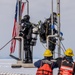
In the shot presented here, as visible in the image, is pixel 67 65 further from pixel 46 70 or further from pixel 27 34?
pixel 27 34

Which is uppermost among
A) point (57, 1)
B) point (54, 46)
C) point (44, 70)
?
point (57, 1)

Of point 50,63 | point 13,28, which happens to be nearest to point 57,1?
point 13,28

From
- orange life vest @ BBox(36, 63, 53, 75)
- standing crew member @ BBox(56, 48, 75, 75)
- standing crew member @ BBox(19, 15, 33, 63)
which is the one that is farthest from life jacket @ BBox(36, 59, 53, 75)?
standing crew member @ BBox(19, 15, 33, 63)

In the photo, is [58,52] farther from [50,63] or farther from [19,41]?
[50,63]

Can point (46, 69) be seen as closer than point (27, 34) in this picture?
Yes

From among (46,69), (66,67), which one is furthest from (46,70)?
(66,67)

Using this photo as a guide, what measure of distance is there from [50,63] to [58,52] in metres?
5.12

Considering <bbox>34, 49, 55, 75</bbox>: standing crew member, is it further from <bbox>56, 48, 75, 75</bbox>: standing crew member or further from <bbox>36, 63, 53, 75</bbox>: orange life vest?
<bbox>56, 48, 75, 75</bbox>: standing crew member

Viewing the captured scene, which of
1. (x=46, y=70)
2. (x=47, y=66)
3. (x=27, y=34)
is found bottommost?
(x=46, y=70)

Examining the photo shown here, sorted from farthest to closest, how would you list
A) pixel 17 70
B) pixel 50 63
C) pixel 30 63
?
pixel 30 63
pixel 17 70
pixel 50 63

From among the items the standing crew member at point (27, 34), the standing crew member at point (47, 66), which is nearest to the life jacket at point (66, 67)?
the standing crew member at point (47, 66)

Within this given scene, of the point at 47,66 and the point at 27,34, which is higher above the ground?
the point at 27,34

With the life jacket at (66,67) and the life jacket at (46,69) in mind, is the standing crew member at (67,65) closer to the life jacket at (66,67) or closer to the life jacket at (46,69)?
the life jacket at (66,67)

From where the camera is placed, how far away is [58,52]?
58.8 feet
